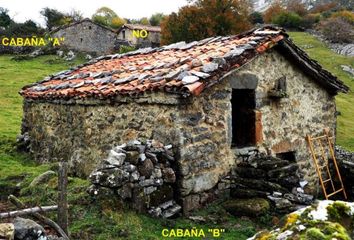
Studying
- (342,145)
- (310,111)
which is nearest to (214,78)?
(310,111)

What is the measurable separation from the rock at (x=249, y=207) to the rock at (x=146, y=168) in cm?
168

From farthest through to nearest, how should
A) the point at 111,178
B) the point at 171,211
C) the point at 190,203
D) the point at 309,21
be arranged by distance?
the point at 309,21 < the point at 190,203 < the point at 171,211 < the point at 111,178

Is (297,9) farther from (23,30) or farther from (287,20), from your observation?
(23,30)

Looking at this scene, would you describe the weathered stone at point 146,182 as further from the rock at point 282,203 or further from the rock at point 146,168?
the rock at point 282,203

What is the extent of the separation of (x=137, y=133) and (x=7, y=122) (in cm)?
1056

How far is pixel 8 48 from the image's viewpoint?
34.8m

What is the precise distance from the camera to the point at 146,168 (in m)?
6.52

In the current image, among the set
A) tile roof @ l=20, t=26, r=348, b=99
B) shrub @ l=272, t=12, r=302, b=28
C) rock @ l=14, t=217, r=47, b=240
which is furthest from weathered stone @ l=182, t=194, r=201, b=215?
shrub @ l=272, t=12, r=302, b=28

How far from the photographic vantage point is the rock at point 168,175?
22.3ft

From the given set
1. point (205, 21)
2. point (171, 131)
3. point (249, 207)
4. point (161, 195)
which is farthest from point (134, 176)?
point (205, 21)

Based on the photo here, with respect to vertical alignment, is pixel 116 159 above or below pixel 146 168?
above

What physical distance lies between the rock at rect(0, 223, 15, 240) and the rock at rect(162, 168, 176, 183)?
3.26 meters

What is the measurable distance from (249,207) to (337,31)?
39.8 m

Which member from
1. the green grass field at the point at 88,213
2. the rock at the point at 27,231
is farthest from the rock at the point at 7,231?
the green grass field at the point at 88,213
